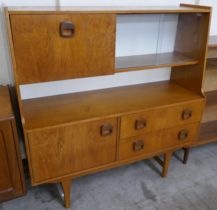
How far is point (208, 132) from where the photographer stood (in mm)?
2027

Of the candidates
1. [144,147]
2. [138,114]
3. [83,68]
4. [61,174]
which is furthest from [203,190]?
[83,68]

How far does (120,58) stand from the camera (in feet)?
5.61

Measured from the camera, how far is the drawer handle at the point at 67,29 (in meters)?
1.18

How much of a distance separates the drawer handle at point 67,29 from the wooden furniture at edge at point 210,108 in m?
1.16

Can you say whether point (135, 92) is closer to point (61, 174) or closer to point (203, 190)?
point (61, 174)

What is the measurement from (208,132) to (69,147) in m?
1.24

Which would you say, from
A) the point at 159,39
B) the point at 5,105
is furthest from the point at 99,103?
the point at 159,39

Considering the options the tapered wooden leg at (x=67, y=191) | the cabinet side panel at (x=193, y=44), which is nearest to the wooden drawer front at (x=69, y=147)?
the tapered wooden leg at (x=67, y=191)

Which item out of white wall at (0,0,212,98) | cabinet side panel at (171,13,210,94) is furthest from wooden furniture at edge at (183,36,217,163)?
white wall at (0,0,212,98)

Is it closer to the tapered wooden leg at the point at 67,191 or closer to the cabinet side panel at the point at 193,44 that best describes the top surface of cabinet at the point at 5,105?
the tapered wooden leg at the point at 67,191

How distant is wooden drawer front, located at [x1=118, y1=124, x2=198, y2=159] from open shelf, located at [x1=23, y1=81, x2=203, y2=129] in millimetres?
211

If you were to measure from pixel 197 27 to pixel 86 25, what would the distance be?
2.67ft

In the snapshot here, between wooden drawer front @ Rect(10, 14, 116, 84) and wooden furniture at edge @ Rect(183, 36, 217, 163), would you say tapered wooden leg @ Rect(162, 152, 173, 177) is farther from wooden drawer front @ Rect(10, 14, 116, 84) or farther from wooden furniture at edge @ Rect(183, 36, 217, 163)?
wooden drawer front @ Rect(10, 14, 116, 84)

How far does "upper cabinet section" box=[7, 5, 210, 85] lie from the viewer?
1.14 meters
